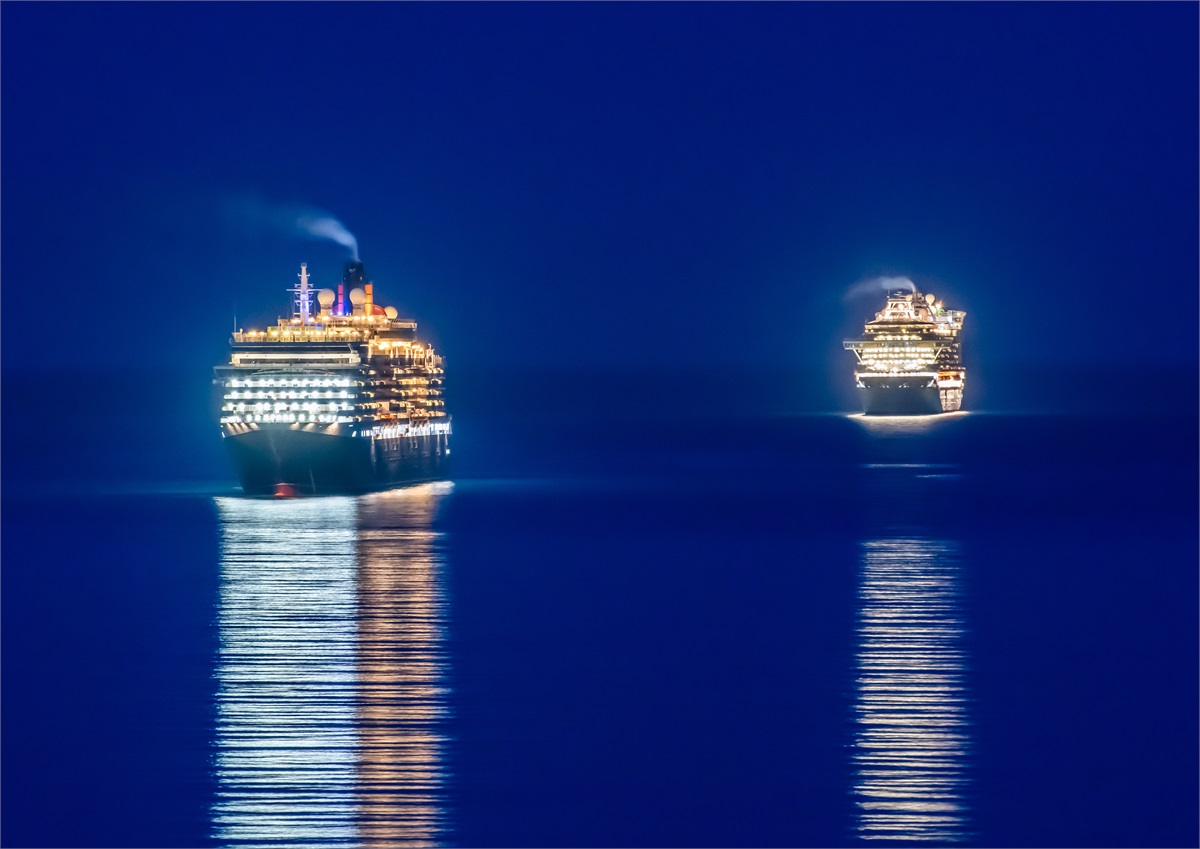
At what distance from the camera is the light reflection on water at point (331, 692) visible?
1761 centimetres

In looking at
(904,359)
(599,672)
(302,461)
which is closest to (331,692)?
(599,672)

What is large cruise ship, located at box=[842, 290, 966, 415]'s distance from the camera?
112 meters

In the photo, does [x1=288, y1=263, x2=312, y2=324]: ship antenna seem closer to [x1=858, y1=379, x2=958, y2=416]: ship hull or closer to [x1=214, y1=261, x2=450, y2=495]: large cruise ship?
[x1=214, y1=261, x2=450, y2=495]: large cruise ship

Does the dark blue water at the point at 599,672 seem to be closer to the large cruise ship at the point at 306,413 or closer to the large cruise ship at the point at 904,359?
the large cruise ship at the point at 306,413

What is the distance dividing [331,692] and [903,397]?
94.3m

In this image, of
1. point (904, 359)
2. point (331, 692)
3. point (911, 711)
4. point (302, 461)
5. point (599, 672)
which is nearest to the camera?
point (911, 711)

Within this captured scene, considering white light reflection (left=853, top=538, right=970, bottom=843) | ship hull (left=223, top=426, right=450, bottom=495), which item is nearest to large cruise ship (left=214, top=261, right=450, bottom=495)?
ship hull (left=223, top=426, right=450, bottom=495)

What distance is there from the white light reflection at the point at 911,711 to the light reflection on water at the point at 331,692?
4.18 meters

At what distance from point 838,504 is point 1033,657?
24650 millimetres

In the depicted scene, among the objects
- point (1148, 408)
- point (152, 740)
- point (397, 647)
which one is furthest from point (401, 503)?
point (1148, 408)

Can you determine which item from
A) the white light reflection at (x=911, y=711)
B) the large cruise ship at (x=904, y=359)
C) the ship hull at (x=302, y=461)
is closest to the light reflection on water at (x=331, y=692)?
the white light reflection at (x=911, y=711)

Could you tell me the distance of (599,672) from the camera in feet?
81.3

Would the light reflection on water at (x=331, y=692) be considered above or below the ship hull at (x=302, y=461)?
below

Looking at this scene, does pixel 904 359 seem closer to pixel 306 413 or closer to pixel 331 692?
pixel 306 413
